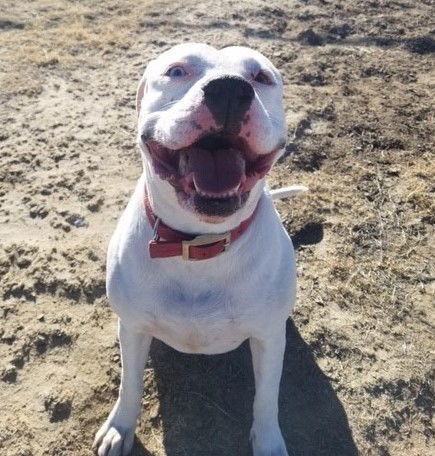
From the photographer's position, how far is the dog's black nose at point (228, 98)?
183 cm

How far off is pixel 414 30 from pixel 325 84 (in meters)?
1.50

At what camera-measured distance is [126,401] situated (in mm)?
2676

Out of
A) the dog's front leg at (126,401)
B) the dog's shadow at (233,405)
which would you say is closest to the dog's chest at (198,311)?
the dog's front leg at (126,401)

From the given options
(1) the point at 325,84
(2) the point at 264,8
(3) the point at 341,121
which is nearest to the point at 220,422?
(3) the point at 341,121

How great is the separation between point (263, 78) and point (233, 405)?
1581 mm

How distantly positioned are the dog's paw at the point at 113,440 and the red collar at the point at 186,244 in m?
0.99

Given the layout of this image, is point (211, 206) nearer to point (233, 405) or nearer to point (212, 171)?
point (212, 171)

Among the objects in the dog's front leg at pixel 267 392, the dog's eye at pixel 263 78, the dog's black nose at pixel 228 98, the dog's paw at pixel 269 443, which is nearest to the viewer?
the dog's black nose at pixel 228 98

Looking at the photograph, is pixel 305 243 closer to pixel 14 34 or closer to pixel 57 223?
pixel 57 223

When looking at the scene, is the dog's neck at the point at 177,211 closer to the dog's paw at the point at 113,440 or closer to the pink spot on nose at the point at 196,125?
the pink spot on nose at the point at 196,125

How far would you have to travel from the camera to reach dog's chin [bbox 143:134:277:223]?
6.23 ft

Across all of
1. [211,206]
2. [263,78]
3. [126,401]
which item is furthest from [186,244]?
[126,401]

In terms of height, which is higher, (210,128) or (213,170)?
(210,128)

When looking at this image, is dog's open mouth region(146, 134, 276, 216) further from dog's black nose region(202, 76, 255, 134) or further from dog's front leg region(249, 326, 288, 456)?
dog's front leg region(249, 326, 288, 456)
